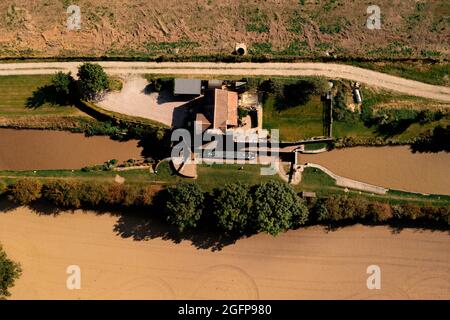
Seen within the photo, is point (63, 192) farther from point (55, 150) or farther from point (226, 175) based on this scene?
point (226, 175)

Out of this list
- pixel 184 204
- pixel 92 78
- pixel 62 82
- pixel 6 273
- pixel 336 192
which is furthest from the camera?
pixel 62 82

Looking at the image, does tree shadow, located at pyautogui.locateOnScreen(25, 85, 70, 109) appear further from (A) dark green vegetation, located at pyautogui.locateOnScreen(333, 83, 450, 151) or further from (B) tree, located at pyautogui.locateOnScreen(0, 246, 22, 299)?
(A) dark green vegetation, located at pyautogui.locateOnScreen(333, 83, 450, 151)

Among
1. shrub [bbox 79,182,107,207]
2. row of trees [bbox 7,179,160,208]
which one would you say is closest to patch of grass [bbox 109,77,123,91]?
row of trees [bbox 7,179,160,208]

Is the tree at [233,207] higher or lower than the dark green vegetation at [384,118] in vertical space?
lower

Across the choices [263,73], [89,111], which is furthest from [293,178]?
[89,111]

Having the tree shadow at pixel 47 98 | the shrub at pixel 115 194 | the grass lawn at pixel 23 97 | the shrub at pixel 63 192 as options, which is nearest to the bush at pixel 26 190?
the shrub at pixel 63 192

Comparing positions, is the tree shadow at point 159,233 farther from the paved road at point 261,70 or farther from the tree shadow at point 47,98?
the paved road at point 261,70

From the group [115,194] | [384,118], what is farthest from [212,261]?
[384,118]
